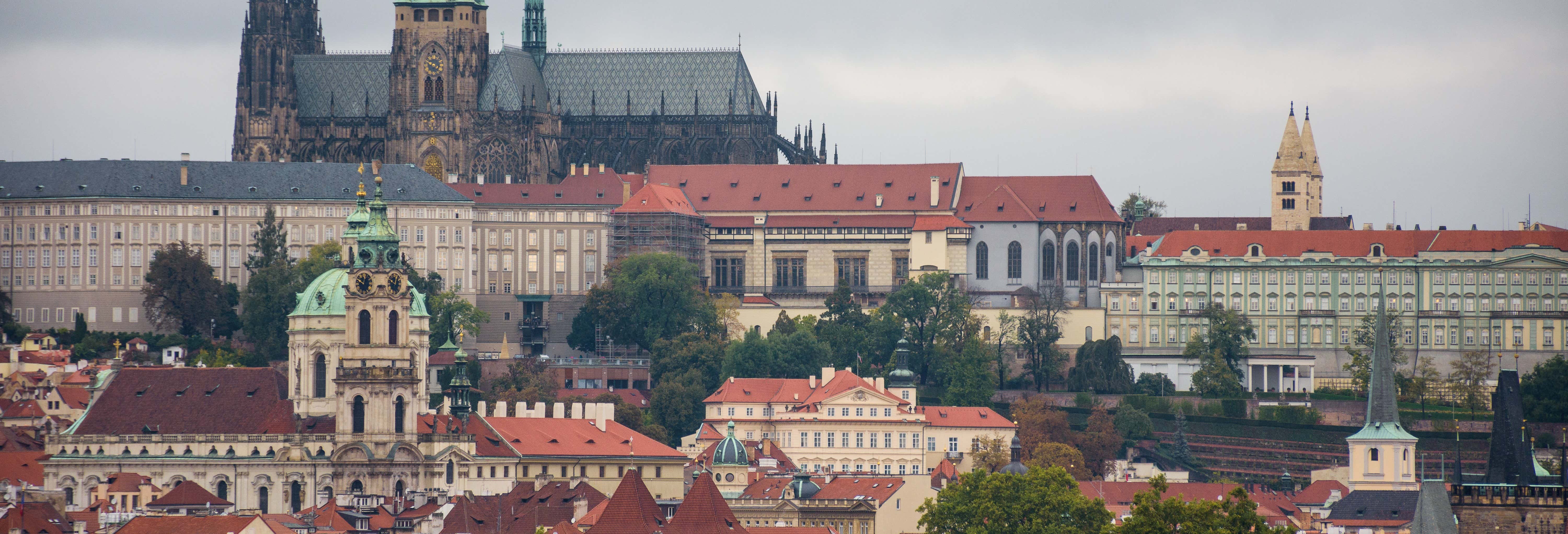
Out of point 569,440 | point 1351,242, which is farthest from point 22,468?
point 1351,242

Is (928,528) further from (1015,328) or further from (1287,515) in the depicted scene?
(1015,328)

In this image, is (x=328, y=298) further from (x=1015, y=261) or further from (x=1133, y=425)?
(x=1015, y=261)

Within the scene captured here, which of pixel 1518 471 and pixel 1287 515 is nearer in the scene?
pixel 1518 471

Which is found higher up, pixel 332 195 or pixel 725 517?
pixel 332 195

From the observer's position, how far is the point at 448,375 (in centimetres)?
14162

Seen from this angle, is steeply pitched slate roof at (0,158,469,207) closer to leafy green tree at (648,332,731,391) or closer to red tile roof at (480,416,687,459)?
leafy green tree at (648,332,731,391)

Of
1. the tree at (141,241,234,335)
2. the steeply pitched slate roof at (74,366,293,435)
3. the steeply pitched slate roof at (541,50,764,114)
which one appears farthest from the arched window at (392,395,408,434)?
the steeply pitched slate roof at (541,50,764,114)

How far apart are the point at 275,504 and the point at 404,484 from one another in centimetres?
477

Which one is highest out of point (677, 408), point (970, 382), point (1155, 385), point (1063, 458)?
point (970, 382)

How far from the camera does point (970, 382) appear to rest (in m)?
146

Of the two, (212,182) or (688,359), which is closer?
(688,359)

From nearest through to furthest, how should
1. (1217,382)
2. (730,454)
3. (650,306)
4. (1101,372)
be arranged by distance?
(730,454)
(1217,382)
(1101,372)
(650,306)

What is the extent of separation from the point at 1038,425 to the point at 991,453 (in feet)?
14.1

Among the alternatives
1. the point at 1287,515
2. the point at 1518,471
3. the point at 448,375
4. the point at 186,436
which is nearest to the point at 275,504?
the point at 186,436
